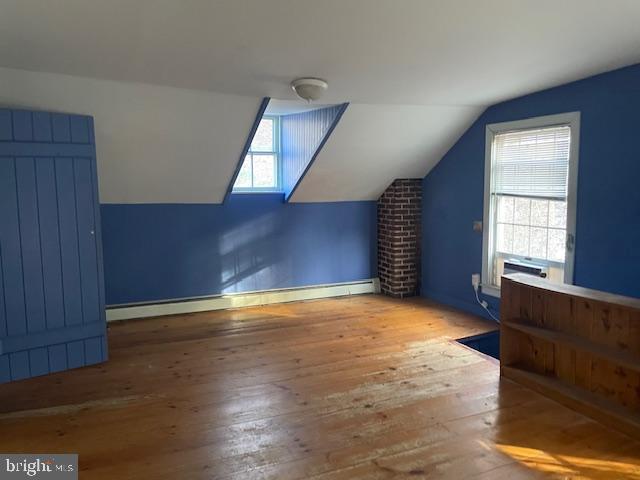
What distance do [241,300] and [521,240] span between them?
308cm

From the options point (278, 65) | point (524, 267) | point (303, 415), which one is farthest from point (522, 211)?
point (303, 415)

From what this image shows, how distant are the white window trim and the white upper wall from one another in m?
2.40

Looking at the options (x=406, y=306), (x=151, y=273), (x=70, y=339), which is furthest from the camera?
(x=406, y=306)

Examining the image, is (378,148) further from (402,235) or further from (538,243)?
(538,243)

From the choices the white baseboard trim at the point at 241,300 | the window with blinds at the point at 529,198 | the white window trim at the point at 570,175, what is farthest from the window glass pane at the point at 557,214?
the white baseboard trim at the point at 241,300

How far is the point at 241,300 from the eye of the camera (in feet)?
18.3

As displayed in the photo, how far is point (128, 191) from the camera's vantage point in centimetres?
482

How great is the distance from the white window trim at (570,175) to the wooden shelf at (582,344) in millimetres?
975

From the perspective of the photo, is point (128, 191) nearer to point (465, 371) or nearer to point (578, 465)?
point (465, 371)

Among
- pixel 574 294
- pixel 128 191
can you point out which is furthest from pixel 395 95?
pixel 128 191

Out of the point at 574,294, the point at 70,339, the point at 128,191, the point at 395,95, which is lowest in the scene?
the point at 70,339

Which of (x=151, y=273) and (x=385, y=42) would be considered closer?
(x=385, y=42)

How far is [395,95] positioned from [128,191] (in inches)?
108

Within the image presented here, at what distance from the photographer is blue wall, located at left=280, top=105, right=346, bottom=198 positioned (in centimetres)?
480
